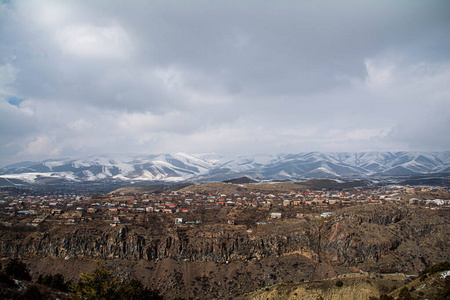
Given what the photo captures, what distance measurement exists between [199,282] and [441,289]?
92.6 feet

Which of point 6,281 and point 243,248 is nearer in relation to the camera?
point 6,281

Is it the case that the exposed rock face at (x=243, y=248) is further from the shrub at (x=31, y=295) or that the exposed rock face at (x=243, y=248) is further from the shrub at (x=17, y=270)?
the shrub at (x=31, y=295)

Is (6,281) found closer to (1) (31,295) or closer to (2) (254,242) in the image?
(1) (31,295)

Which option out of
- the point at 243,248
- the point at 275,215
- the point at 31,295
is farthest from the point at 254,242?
the point at 31,295

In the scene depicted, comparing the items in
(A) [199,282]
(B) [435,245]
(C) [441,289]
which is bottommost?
(A) [199,282]

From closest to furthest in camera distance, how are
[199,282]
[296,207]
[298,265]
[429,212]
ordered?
[199,282] < [298,265] < [429,212] < [296,207]

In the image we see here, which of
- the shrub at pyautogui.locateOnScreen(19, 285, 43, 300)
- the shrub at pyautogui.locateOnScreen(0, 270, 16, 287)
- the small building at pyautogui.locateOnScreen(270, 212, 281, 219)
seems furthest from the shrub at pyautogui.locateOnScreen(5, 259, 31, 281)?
the small building at pyautogui.locateOnScreen(270, 212, 281, 219)

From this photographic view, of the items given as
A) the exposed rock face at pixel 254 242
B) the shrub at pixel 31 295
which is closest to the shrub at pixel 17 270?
the shrub at pixel 31 295

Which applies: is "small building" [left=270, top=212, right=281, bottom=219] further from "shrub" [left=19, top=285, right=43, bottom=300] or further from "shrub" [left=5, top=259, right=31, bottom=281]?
"shrub" [left=19, top=285, right=43, bottom=300]

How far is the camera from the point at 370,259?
38719mm

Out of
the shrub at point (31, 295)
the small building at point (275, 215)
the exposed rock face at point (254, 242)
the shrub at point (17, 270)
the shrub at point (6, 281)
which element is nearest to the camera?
the shrub at point (31, 295)

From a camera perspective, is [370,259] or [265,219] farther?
[265,219]

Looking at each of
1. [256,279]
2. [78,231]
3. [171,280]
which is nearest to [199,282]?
[171,280]

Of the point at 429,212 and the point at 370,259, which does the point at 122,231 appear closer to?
the point at 370,259
